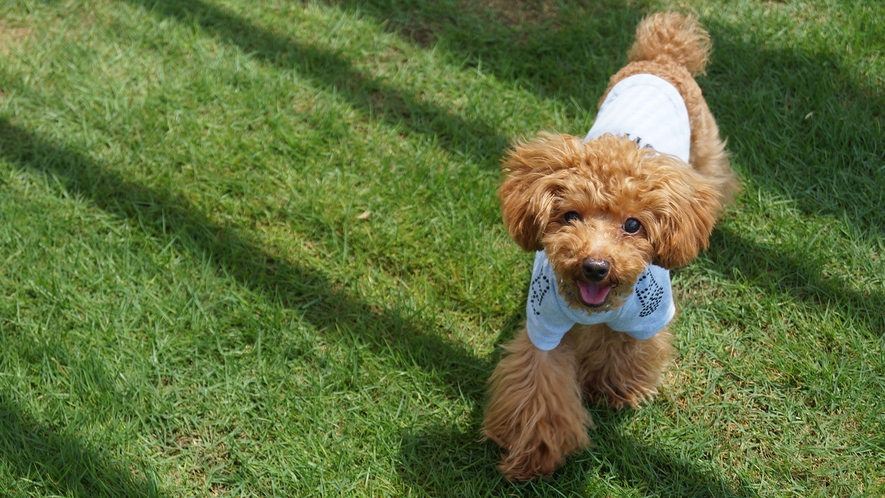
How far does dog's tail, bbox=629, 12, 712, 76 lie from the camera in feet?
10.9

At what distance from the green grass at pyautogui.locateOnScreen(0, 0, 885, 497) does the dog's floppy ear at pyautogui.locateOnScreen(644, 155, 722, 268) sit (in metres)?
0.85

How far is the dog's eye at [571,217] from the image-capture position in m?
2.34

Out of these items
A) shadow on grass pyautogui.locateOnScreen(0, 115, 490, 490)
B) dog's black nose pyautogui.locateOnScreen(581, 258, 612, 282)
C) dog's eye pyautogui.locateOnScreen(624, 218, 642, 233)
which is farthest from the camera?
shadow on grass pyautogui.locateOnScreen(0, 115, 490, 490)

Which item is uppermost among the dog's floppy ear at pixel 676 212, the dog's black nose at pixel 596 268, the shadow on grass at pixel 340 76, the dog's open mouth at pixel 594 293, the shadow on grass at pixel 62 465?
the dog's floppy ear at pixel 676 212

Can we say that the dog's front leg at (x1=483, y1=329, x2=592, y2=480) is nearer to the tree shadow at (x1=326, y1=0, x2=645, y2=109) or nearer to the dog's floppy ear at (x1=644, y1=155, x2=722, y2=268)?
the dog's floppy ear at (x1=644, y1=155, x2=722, y2=268)

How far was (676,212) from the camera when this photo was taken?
2254 mm

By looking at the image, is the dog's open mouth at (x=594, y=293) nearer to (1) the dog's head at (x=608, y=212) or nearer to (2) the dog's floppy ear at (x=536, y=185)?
(1) the dog's head at (x=608, y=212)

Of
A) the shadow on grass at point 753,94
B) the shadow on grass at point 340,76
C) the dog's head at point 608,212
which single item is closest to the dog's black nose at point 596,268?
the dog's head at point 608,212

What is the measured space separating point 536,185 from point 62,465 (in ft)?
6.67

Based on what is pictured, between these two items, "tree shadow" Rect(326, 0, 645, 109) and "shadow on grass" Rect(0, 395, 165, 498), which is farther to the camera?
"tree shadow" Rect(326, 0, 645, 109)

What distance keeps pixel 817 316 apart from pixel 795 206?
24.3 inches

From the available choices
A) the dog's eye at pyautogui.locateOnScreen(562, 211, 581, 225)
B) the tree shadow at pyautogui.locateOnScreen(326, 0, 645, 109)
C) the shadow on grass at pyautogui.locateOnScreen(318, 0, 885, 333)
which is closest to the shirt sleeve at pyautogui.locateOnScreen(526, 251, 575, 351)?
the dog's eye at pyautogui.locateOnScreen(562, 211, 581, 225)

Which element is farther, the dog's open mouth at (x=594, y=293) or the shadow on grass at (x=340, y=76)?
the shadow on grass at (x=340, y=76)

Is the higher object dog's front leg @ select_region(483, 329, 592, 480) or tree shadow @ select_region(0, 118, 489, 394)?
dog's front leg @ select_region(483, 329, 592, 480)
